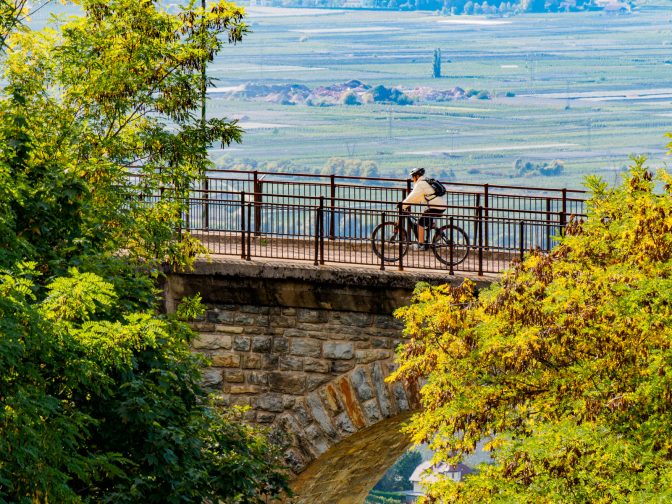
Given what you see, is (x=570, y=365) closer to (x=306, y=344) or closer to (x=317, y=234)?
(x=306, y=344)

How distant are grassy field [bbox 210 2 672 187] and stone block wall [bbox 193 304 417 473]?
114 metres

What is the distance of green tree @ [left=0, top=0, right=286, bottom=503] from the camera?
10359 mm

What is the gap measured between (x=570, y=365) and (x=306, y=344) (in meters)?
6.61

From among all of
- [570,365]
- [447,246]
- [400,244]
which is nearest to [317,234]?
[400,244]

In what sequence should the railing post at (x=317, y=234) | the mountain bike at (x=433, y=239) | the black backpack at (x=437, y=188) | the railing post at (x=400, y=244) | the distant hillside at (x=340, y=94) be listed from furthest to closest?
1. the distant hillside at (x=340, y=94)
2. the black backpack at (x=437, y=188)
3. the mountain bike at (x=433, y=239)
4. the railing post at (x=317, y=234)
5. the railing post at (x=400, y=244)

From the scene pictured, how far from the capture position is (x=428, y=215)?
18.9m

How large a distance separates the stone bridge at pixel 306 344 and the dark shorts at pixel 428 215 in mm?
1388

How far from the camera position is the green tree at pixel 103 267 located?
10.4 metres

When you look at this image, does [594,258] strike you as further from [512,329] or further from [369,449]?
[369,449]

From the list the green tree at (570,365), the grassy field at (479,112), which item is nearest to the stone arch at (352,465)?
the green tree at (570,365)

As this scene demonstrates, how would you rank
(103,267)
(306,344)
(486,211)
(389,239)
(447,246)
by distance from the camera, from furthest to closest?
(389,239), (486,211), (447,246), (306,344), (103,267)

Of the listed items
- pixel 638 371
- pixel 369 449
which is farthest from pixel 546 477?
pixel 369 449

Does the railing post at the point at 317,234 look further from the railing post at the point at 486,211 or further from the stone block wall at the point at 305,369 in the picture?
the railing post at the point at 486,211

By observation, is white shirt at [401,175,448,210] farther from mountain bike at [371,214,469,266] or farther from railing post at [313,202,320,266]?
railing post at [313,202,320,266]
